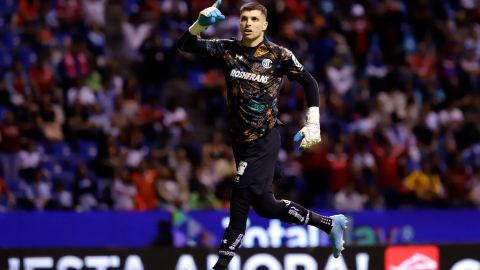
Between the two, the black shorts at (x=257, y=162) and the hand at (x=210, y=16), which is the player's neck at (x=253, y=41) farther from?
the black shorts at (x=257, y=162)

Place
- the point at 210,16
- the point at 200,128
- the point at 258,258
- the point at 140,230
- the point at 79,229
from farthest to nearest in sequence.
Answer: the point at 200,128
the point at 140,230
the point at 79,229
the point at 258,258
the point at 210,16

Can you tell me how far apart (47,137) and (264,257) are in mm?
7132

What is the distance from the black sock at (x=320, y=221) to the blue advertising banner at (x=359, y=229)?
252 inches

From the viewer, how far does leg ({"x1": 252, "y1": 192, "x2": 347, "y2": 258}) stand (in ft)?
35.6

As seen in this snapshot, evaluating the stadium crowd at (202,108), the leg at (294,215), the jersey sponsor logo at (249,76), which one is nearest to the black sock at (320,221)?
the leg at (294,215)

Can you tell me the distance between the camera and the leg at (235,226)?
10797 millimetres

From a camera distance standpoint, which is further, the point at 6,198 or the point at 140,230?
the point at 140,230

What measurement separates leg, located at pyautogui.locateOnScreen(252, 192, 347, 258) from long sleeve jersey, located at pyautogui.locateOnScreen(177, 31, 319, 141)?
1.95ft

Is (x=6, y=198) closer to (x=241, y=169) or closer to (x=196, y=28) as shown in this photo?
(x=241, y=169)

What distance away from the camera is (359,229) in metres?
19.3

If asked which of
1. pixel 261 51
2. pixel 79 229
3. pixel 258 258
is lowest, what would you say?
pixel 258 258

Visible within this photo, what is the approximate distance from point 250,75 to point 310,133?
2.51 feet

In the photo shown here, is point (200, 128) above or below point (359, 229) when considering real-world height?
above

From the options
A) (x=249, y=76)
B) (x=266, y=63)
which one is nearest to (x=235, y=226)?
(x=249, y=76)
